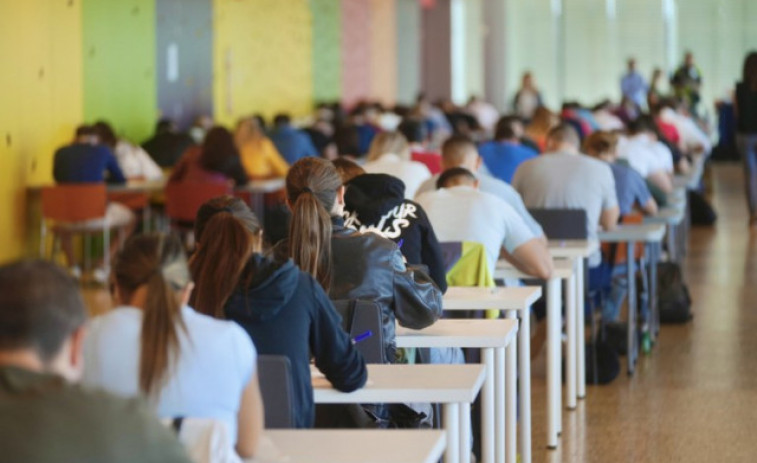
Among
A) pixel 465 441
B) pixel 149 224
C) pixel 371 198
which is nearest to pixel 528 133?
pixel 149 224

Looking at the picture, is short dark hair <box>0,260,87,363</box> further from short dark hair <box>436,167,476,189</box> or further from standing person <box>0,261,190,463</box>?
short dark hair <box>436,167,476,189</box>

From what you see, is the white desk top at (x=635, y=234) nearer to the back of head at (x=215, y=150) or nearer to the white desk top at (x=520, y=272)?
the white desk top at (x=520, y=272)

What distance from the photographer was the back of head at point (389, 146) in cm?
870

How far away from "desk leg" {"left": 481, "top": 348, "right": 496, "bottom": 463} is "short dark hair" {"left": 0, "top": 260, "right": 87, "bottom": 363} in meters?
2.28

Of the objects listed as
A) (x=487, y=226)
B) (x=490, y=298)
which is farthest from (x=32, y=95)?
(x=490, y=298)

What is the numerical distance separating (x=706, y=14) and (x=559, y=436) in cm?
2249

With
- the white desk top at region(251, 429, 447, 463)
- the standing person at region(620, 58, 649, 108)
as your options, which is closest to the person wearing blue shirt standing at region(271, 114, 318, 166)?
the white desk top at region(251, 429, 447, 463)

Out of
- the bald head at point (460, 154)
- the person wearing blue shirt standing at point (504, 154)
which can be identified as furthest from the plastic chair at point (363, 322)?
the person wearing blue shirt standing at point (504, 154)

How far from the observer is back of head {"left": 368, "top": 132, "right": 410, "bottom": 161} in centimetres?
870

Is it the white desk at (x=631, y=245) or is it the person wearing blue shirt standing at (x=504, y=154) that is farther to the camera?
the person wearing blue shirt standing at (x=504, y=154)

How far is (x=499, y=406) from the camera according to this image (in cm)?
448

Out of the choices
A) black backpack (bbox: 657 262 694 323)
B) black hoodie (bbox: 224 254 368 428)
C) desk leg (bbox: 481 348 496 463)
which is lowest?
black backpack (bbox: 657 262 694 323)

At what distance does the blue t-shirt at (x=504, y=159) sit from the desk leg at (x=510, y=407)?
510 cm

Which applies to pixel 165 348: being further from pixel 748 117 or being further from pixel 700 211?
pixel 700 211
